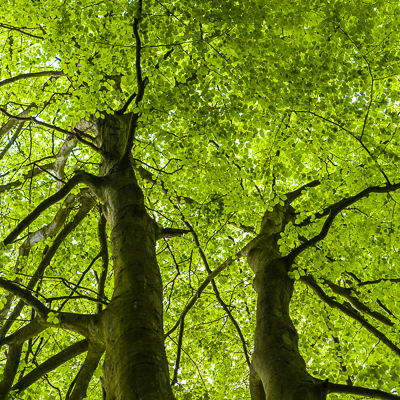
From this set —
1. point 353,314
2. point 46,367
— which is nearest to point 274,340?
point 353,314

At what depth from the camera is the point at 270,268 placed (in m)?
4.69

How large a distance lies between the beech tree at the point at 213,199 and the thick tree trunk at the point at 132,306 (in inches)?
0.6

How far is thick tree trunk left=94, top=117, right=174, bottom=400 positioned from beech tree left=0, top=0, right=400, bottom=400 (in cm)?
2

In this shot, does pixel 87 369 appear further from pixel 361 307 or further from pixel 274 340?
pixel 361 307

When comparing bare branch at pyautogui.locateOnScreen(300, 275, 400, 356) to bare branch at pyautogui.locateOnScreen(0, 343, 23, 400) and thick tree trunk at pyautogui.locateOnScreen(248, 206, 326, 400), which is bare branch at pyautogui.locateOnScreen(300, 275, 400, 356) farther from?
bare branch at pyautogui.locateOnScreen(0, 343, 23, 400)

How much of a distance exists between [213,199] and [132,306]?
3.11 m

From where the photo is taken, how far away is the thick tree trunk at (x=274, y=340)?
325 cm

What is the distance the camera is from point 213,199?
234 inches

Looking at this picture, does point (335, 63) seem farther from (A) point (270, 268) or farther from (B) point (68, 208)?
(B) point (68, 208)

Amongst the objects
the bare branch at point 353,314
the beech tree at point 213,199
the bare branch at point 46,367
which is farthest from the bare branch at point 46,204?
the bare branch at point 353,314

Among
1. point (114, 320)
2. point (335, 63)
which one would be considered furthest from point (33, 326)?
point (335, 63)

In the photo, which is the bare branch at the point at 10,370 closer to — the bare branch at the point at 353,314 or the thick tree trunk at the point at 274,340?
the thick tree trunk at the point at 274,340

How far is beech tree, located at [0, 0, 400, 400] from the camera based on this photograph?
349 cm

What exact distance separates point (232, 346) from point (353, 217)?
512 centimetres
